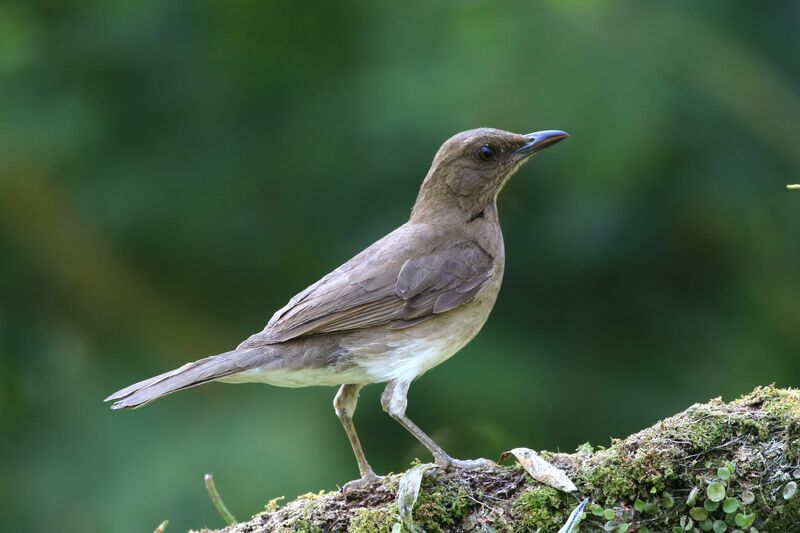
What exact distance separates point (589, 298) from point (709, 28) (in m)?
2.01

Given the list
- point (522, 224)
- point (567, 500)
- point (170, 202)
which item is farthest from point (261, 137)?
point (567, 500)

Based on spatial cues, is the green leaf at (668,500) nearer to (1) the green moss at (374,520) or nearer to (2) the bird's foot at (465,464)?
(2) the bird's foot at (465,464)

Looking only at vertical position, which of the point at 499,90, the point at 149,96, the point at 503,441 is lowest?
the point at 503,441

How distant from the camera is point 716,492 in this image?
3.33 m

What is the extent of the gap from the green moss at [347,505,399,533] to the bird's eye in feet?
7.99

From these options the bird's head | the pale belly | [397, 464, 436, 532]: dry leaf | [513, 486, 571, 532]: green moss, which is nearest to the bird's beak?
the bird's head

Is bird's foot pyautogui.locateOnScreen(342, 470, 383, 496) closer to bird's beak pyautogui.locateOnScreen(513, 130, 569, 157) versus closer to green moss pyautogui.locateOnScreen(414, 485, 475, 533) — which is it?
green moss pyautogui.locateOnScreen(414, 485, 475, 533)

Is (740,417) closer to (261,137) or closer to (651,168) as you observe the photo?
(651,168)

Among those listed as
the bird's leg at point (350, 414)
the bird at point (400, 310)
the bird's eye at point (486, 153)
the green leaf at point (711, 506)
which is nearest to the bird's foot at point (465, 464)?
the bird at point (400, 310)

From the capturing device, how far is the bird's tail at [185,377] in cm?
423

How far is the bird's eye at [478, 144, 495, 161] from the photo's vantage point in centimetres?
566

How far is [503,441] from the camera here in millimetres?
6914

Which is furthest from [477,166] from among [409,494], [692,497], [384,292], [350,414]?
[692,497]

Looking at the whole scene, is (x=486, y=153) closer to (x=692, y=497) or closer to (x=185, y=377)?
(x=185, y=377)
